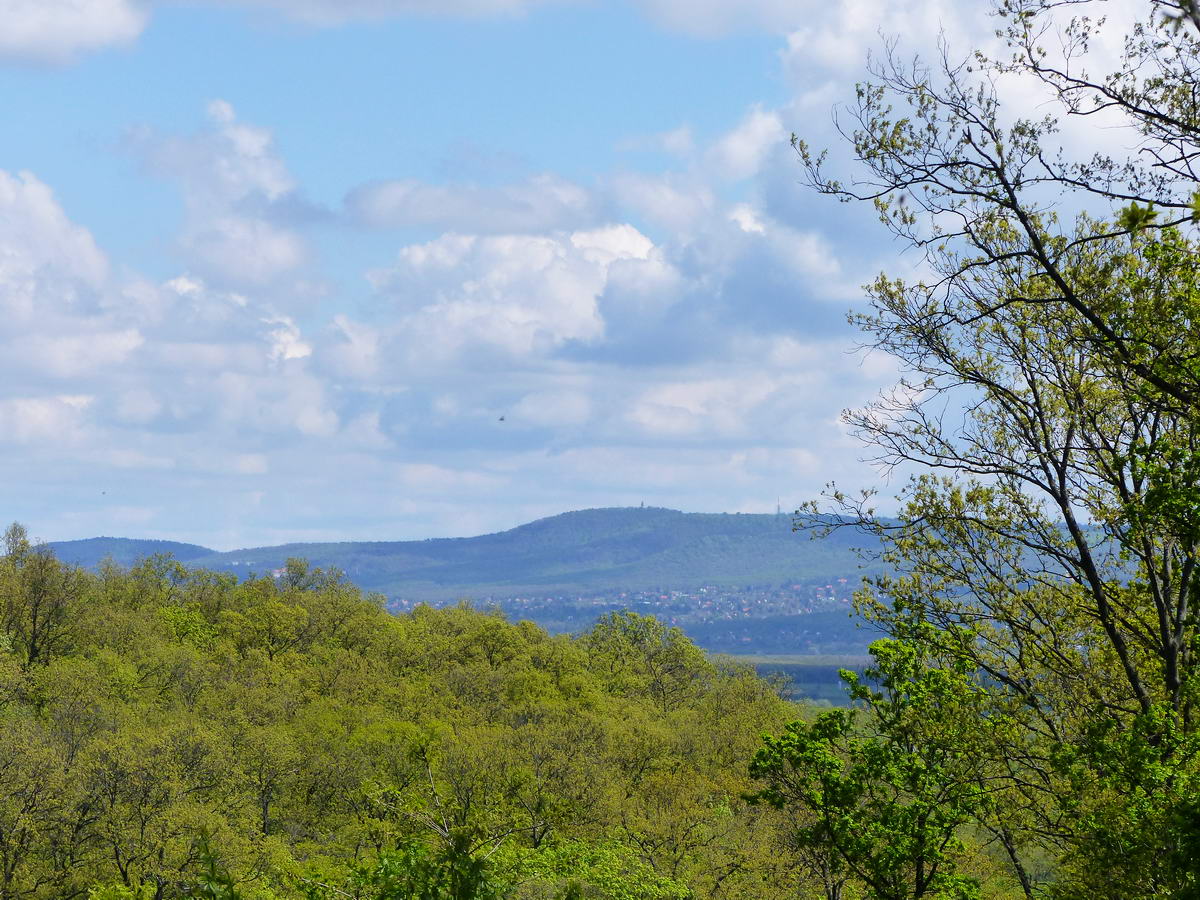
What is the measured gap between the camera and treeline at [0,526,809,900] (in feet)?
139

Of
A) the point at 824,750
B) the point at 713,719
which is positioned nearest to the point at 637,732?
the point at 713,719

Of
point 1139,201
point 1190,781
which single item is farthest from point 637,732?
point 1139,201

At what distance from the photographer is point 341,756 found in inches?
2335

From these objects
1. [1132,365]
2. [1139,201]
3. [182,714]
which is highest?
[1139,201]

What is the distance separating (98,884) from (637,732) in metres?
31.8

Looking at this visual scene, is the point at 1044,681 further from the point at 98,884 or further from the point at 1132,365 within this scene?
the point at 98,884

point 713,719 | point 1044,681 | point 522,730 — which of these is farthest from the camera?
point 713,719

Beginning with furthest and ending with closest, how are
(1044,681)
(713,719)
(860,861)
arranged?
1. (713,719)
2. (860,861)
3. (1044,681)

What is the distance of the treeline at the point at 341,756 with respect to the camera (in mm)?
42500

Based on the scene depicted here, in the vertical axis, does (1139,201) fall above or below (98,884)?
above

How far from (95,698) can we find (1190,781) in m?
59.2

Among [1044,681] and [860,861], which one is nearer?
[1044,681]

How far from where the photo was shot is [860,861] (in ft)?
76.6

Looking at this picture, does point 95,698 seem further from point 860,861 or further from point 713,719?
point 860,861
